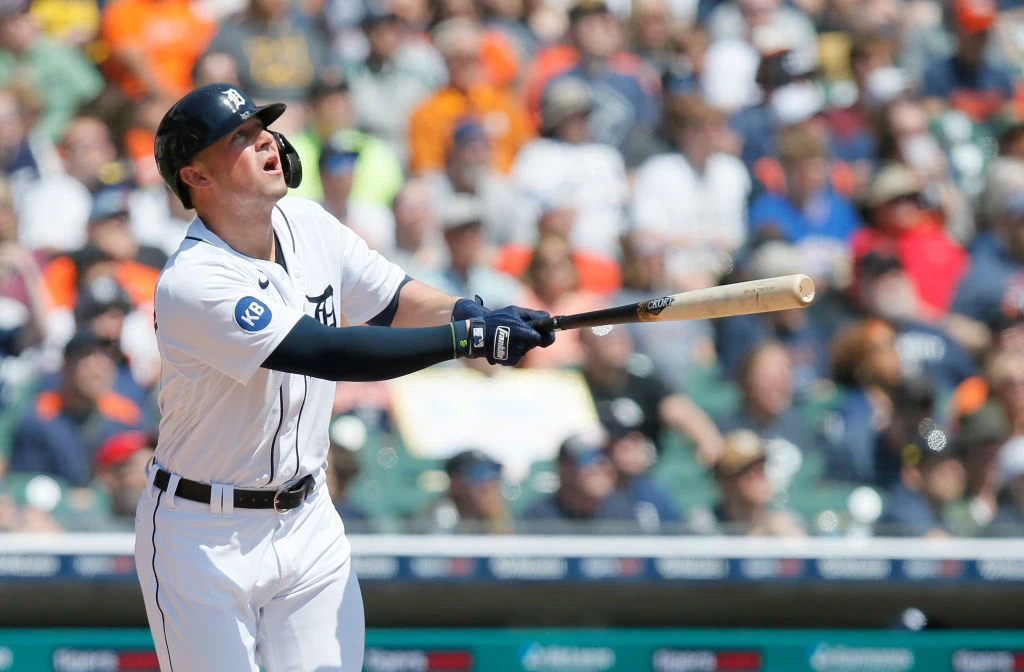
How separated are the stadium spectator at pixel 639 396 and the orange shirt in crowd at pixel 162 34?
2948 mm

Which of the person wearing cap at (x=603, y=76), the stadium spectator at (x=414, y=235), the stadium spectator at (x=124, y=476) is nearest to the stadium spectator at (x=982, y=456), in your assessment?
the stadium spectator at (x=414, y=235)

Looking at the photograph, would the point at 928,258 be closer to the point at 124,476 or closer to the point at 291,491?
the point at 124,476

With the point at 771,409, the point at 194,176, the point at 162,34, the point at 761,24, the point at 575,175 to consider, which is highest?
the point at 761,24

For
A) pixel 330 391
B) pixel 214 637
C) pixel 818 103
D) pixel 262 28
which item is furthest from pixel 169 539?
pixel 818 103

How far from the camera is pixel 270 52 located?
712 centimetres

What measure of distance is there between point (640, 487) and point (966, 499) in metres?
1.23

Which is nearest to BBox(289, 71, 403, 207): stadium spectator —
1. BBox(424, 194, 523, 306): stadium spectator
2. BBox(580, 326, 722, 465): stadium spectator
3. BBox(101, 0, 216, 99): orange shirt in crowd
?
BBox(424, 194, 523, 306): stadium spectator

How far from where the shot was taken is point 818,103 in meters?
7.34

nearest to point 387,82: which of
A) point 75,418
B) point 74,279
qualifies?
point 74,279

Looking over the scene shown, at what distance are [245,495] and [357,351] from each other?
1.46 feet

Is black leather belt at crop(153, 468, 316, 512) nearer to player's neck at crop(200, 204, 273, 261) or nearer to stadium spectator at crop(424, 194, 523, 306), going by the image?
player's neck at crop(200, 204, 273, 261)

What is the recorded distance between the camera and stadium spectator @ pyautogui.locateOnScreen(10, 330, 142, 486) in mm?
4848

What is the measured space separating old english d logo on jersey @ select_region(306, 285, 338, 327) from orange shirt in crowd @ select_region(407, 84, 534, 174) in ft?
12.2

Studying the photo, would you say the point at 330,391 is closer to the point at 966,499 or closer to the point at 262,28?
the point at 966,499
